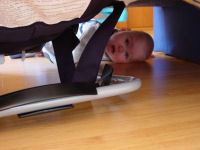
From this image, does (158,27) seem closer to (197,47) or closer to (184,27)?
(184,27)

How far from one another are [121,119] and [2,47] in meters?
0.36

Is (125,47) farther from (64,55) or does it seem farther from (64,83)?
(64,83)

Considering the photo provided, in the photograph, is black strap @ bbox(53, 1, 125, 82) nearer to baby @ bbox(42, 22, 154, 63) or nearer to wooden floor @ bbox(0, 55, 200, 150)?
wooden floor @ bbox(0, 55, 200, 150)

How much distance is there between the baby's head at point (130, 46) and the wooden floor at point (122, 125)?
639 mm

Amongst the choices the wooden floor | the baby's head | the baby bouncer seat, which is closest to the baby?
the baby's head

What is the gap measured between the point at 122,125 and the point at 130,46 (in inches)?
38.2

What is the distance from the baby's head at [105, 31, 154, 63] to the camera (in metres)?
1.49

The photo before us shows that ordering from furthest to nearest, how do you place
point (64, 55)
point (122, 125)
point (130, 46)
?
point (130, 46) → point (64, 55) → point (122, 125)

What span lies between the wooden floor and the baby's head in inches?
25.1

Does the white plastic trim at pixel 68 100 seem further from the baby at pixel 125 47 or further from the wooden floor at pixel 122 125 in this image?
the baby at pixel 125 47

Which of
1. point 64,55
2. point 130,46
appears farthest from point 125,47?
point 64,55

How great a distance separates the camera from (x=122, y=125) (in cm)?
58

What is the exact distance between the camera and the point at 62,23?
1.89ft

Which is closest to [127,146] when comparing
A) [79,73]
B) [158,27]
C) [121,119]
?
[121,119]
